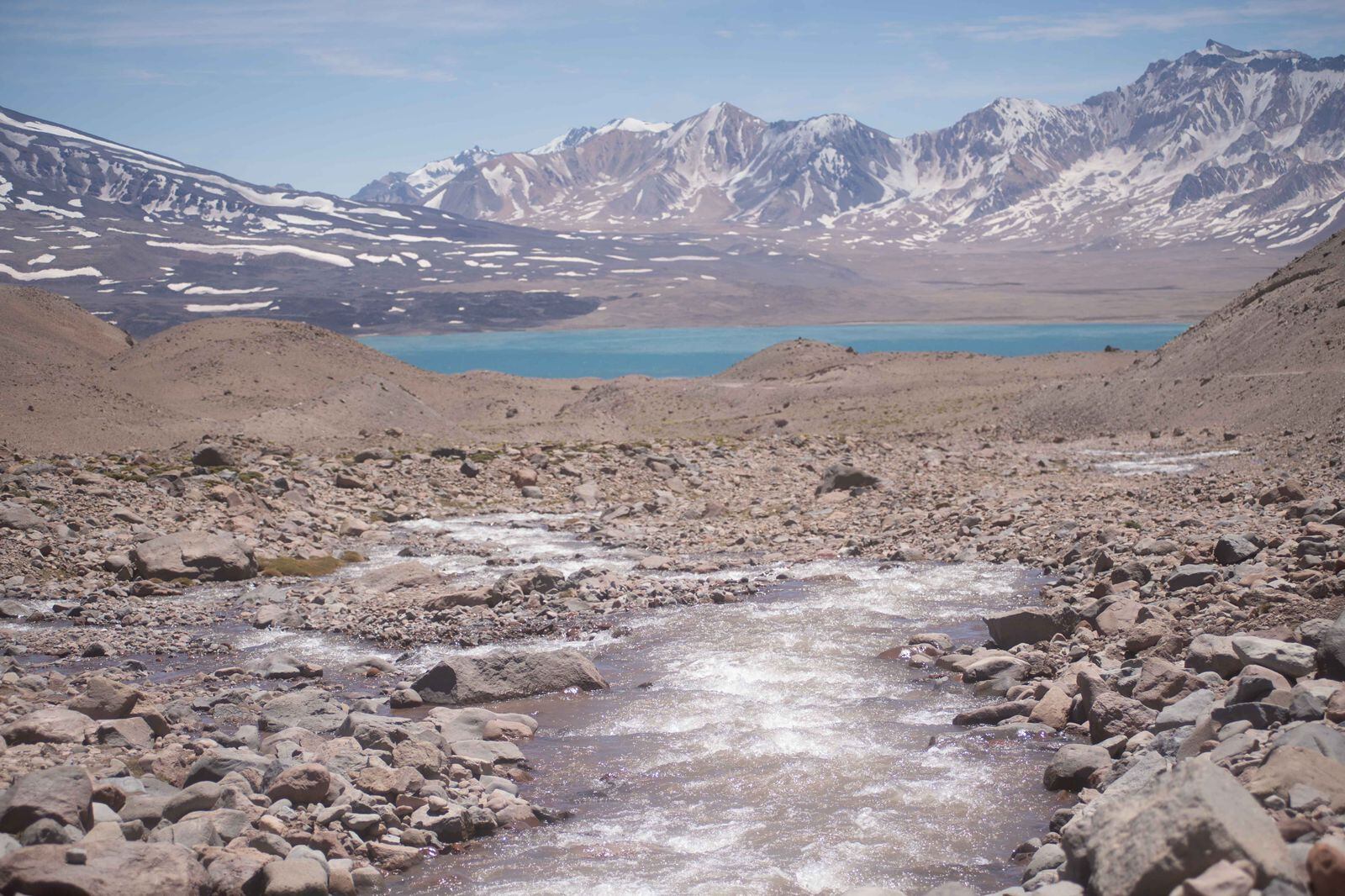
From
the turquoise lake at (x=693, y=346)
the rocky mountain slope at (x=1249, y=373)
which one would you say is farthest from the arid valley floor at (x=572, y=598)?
the turquoise lake at (x=693, y=346)

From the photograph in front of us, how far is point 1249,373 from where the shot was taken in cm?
4459

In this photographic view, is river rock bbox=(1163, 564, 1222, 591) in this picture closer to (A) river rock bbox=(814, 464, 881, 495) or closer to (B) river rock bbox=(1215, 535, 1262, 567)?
(B) river rock bbox=(1215, 535, 1262, 567)

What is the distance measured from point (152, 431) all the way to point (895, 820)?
37288mm

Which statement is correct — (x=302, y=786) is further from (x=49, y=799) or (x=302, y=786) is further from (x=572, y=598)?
(x=572, y=598)

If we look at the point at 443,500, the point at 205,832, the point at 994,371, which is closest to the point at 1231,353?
the point at 994,371

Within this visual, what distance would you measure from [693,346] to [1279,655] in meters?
159

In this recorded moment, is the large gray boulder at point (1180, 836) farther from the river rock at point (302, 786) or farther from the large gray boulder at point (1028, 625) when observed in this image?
the large gray boulder at point (1028, 625)

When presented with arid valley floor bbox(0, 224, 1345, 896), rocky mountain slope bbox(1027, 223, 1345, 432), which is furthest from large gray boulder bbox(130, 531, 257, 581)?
rocky mountain slope bbox(1027, 223, 1345, 432)

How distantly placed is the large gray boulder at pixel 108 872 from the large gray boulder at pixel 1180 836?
7.16 meters

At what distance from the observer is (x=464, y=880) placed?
1085cm

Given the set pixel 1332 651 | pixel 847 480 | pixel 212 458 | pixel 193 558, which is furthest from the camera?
pixel 212 458

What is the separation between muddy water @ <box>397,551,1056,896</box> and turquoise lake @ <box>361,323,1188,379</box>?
10433 centimetres

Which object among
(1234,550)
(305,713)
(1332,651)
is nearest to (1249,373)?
(1234,550)

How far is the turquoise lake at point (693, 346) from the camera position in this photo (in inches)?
5359
